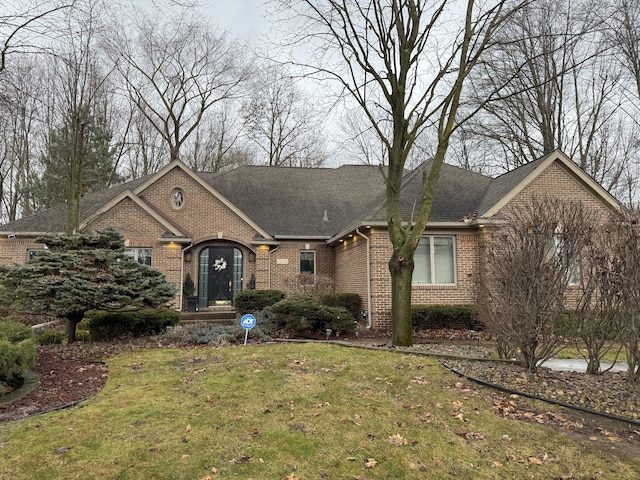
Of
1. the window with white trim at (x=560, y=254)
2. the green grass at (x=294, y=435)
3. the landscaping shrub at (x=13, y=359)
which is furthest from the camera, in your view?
the window with white trim at (x=560, y=254)

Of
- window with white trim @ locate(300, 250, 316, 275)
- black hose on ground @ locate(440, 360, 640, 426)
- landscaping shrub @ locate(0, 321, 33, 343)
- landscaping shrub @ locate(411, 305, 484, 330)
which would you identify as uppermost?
window with white trim @ locate(300, 250, 316, 275)

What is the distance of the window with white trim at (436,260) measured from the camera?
13.6 m

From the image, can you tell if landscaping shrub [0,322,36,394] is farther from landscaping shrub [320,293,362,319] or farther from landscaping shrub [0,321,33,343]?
landscaping shrub [320,293,362,319]

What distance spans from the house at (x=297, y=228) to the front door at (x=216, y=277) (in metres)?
0.04

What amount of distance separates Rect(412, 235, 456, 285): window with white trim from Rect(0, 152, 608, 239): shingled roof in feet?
2.33

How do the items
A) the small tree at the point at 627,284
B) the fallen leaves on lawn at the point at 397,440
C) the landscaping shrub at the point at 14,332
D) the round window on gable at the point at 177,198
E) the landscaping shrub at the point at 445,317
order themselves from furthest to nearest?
the round window on gable at the point at 177,198
the landscaping shrub at the point at 445,317
the landscaping shrub at the point at 14,332
the small tree at the point at 627,284
the fallen leaves on lawn at the point at 397,440

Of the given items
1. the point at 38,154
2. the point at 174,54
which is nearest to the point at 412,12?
the point at 174,54

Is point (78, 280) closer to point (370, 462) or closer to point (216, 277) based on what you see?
point (370, 462)

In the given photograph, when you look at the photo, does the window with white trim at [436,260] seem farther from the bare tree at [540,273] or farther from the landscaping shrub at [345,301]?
the bare tree at [540,273]

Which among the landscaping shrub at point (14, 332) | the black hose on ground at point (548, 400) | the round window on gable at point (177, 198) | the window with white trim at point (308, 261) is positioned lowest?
the black hose on ground at point (548, 400)

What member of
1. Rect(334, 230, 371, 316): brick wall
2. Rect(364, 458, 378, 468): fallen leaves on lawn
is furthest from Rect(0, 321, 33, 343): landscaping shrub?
Rect(334, 230, 371, 316): brick wall

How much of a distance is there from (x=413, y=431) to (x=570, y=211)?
A: 415 centimetres

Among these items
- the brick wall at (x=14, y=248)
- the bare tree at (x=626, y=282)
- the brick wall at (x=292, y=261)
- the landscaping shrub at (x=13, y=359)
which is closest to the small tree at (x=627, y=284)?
the bare tree at (x=626, y=282)

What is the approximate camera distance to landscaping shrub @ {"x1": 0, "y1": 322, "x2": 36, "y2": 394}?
561 centimetres
